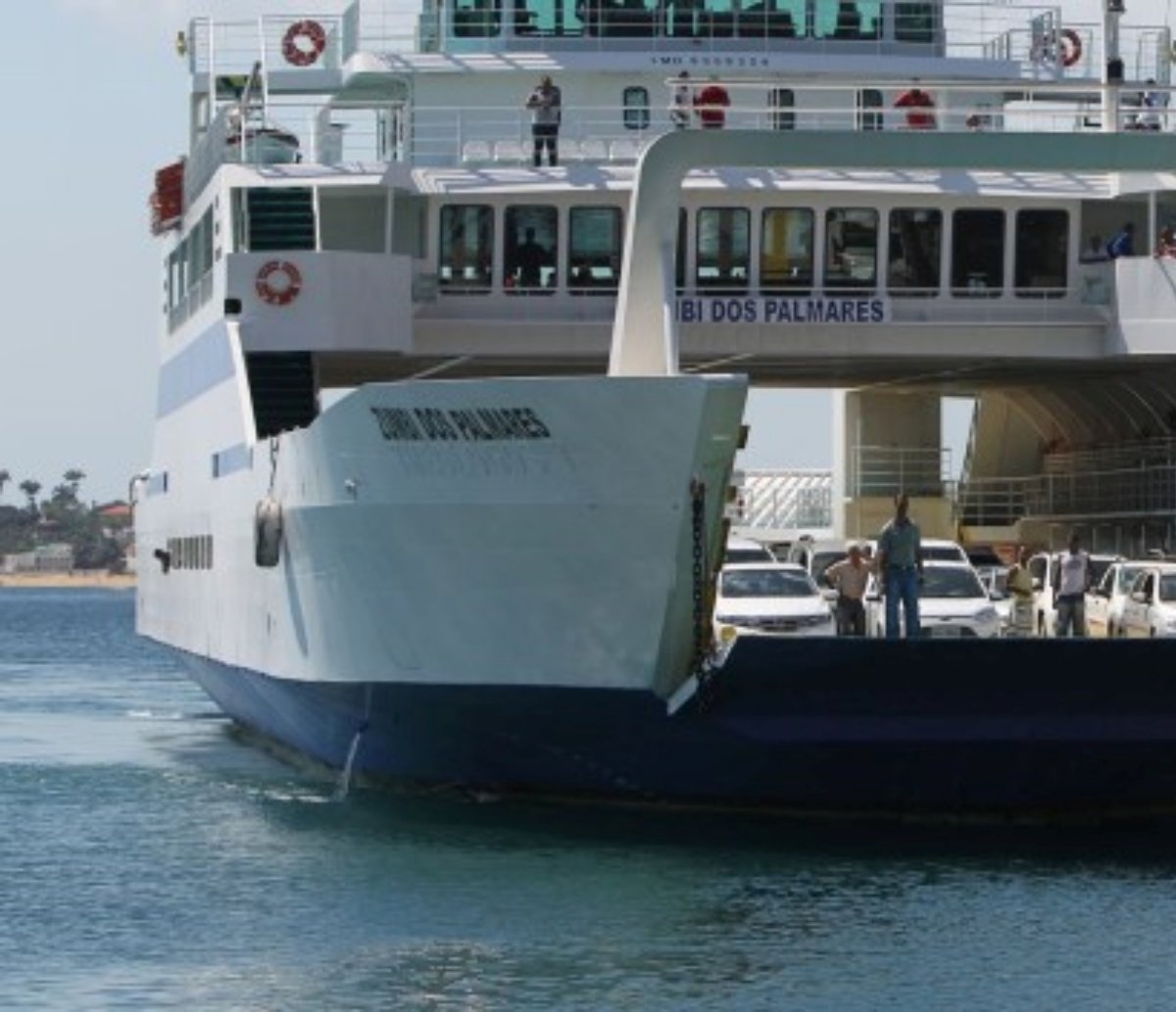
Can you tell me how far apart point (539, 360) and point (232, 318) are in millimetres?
3066

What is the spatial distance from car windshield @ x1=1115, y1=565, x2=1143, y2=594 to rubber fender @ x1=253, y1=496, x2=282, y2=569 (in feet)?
25.3

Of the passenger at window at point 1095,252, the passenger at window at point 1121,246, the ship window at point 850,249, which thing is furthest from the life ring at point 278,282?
the passenger at window at point 1121,246

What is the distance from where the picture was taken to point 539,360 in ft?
112

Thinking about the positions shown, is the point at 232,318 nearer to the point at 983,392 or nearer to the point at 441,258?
the point at 441,258

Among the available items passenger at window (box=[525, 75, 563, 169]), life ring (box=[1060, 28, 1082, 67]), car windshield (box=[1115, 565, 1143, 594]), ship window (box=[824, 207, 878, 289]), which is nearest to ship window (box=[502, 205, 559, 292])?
passenger at window (box=[525, 75, 563, 169])

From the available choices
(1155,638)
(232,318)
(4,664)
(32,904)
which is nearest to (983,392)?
(232,318)

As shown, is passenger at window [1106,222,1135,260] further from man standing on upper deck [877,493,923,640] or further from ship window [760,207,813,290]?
man standing on upper deck [877,493,923,640]

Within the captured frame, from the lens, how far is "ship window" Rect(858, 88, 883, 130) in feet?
123

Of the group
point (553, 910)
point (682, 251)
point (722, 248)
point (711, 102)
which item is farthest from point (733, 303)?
point (553, 910)

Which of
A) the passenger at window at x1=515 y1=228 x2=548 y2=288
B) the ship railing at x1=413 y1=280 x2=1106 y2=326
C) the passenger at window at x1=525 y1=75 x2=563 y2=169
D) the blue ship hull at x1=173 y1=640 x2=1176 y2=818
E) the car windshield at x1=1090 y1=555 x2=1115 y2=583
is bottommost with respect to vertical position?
the blue ship hull at x1=173 y1=640 x2=1176 y2=818

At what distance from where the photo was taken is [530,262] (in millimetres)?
33781

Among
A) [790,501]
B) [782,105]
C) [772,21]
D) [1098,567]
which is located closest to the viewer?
[1098,567]

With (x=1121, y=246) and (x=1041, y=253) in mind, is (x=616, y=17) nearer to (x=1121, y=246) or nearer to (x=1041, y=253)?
(x=1041, y=253)

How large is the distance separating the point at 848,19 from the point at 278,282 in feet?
27.1
